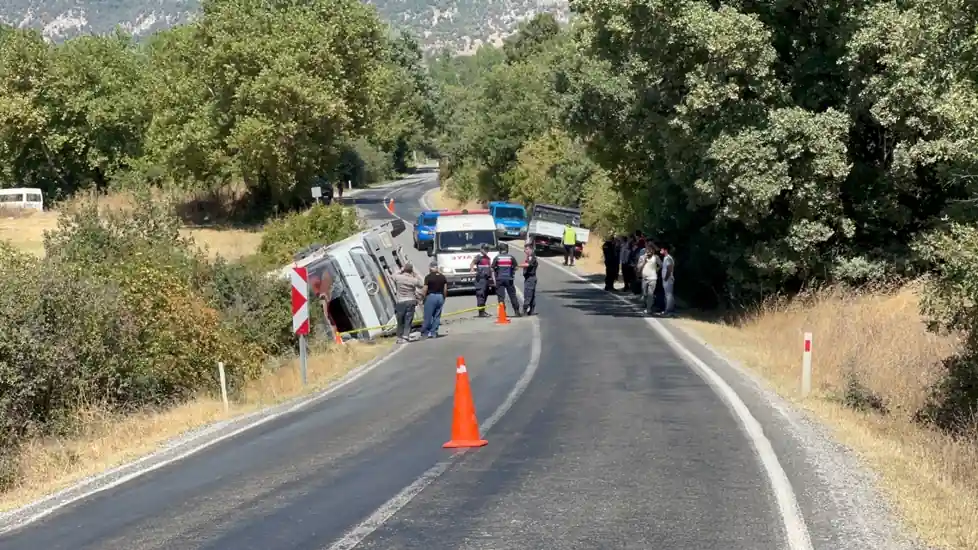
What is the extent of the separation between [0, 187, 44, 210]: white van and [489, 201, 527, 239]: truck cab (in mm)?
28266

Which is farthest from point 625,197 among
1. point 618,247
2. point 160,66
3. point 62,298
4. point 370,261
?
point 160,66

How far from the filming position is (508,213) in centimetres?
5831

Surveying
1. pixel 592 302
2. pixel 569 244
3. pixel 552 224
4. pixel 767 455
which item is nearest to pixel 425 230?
pixel 552 224

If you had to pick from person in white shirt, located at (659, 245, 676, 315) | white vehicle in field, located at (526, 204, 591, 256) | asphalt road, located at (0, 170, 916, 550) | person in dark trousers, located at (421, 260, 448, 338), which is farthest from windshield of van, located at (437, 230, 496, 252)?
asphalt road, located at (0, 170, 916, 550)

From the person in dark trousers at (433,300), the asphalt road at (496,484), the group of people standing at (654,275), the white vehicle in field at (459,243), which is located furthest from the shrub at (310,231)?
the asphalt road at (496,484)

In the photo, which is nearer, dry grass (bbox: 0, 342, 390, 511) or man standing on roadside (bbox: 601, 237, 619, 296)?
dry grass (bbox: 0, 342, 390, 511)

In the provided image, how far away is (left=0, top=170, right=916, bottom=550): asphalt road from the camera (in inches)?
322

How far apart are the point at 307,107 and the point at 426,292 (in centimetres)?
Answer: 3461

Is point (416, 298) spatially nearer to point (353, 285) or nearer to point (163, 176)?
point (353, 285)

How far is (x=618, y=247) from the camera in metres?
37.7

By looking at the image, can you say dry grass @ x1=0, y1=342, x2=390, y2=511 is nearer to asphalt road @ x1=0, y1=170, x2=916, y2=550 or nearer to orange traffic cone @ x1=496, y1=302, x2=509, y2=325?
asphalt road @ x1=0, y1=170, x2=916, y2=550

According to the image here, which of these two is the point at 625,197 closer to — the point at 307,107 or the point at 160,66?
the point at 307,107

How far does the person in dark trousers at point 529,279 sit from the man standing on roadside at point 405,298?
354 centimetres

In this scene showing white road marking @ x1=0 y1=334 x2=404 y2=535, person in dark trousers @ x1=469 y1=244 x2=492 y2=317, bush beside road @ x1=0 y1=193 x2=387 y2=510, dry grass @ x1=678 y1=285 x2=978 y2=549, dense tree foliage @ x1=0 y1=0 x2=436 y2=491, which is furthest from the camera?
person in dark trousers @ x1=469 y1=244 x2=492 y2=317
